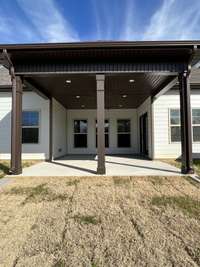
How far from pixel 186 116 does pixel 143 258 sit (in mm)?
4659

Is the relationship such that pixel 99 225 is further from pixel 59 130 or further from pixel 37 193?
pixel 59 130

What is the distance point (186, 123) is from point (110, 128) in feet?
23.9

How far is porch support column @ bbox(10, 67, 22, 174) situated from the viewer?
5.73 m

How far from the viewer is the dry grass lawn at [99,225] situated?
2035mm

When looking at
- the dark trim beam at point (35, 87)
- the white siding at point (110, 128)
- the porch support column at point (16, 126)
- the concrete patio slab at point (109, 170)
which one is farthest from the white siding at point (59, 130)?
the porch support column at point (16, 126)

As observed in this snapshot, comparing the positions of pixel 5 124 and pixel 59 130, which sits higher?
pixel 5 124

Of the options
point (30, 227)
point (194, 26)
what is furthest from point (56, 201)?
point (194, 26)

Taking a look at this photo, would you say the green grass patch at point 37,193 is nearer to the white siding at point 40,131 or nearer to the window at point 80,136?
the white siding at point 40,131

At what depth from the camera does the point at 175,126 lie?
949 cm

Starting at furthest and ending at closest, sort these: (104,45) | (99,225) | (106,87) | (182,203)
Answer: (106,87), (104,45), (182,203), (99,225)

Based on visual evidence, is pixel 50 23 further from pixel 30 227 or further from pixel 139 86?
pixel 30 227

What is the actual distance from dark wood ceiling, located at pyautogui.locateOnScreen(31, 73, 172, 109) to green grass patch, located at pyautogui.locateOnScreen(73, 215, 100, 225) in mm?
4314

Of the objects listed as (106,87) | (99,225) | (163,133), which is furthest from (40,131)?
(99,225)

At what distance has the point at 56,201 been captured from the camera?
144 inches
